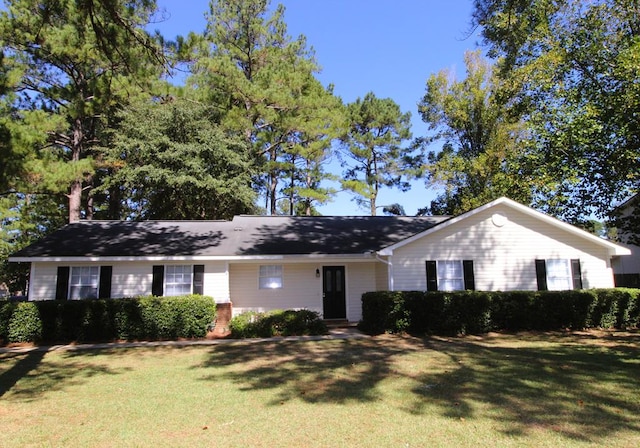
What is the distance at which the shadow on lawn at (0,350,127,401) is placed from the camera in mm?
7469

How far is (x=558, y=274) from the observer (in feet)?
50.6

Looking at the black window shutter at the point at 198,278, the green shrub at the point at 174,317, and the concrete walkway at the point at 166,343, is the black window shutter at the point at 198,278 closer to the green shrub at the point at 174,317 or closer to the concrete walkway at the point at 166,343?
the green shrub at the point at 174,317

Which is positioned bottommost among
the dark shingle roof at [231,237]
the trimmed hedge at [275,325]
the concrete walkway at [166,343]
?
the concrete walkway at [166,343]

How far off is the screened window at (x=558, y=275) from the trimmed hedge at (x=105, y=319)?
1155cm

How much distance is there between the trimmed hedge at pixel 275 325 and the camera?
43.8 feet

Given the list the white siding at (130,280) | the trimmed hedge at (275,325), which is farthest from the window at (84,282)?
the trimmed hedge at (275,325)

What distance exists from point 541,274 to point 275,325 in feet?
30.6

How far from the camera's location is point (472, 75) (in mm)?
32969

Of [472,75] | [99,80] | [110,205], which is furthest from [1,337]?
[472,75]

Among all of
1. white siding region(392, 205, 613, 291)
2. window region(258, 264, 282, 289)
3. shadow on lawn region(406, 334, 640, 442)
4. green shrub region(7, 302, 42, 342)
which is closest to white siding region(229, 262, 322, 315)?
window region(258, 264, 282, 289)

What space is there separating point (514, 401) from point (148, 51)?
30.8 ft

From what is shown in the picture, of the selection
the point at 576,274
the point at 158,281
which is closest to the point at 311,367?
the point at 158,281

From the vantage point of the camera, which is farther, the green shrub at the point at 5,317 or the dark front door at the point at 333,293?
the dark front door at the point at 333,293

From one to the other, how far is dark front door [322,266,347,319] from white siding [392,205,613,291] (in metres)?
2.79
